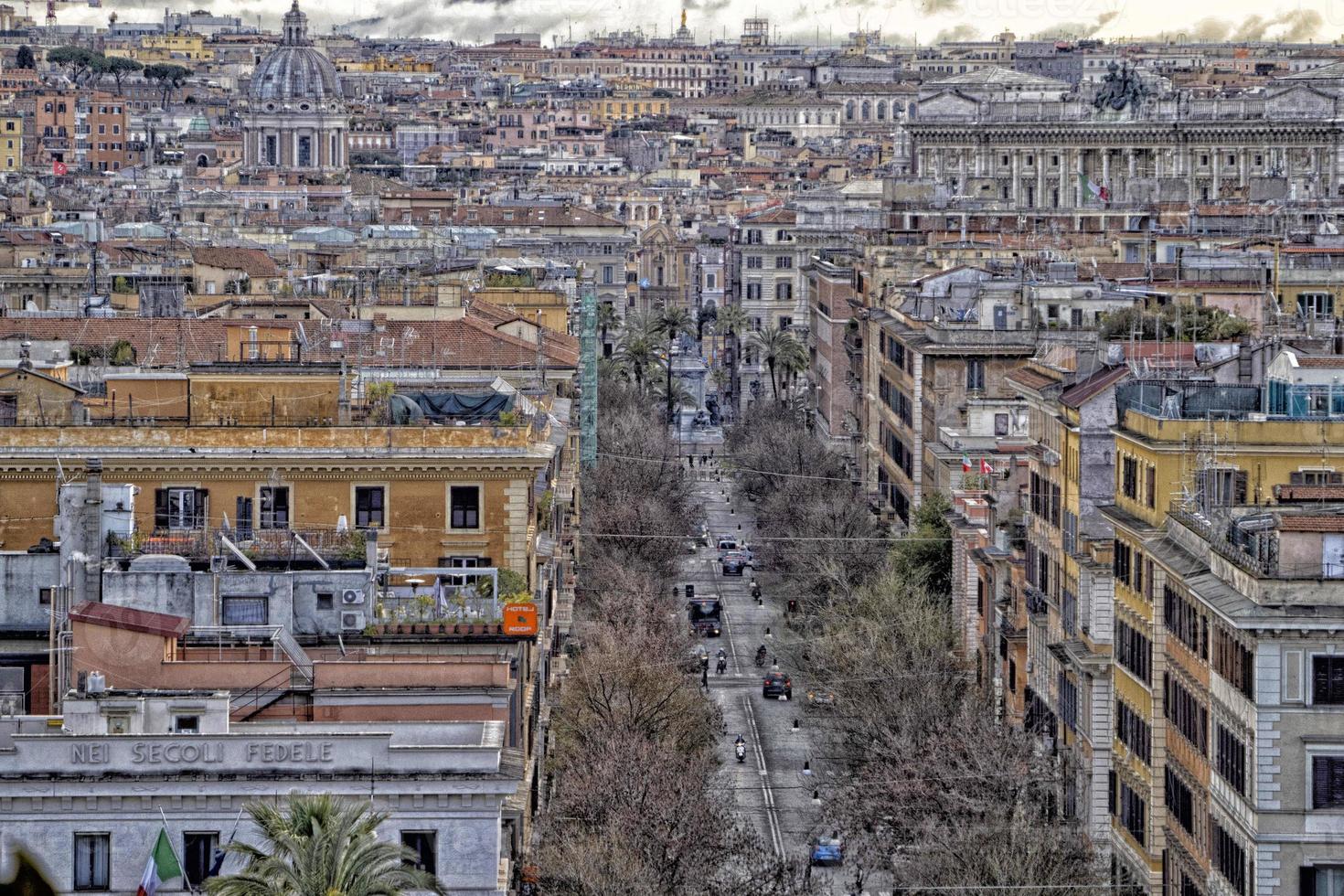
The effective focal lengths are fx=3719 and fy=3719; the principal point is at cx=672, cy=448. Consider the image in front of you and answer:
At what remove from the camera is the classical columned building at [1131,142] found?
17000cm

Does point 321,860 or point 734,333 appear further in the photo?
point 734,333

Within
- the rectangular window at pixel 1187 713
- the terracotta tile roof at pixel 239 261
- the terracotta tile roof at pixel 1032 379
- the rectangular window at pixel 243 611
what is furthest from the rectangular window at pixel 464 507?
the terracotta tile roof at pixel 239 261

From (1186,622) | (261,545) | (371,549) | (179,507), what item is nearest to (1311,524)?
(1186,622)

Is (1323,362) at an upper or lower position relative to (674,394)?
upper

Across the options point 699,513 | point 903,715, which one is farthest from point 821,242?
point 903,715

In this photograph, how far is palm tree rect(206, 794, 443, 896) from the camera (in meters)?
31.4

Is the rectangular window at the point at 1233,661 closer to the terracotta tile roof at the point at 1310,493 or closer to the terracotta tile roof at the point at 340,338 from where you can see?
the terracotta tile roof at the point at 1310,493

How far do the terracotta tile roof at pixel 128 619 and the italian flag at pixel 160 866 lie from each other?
390cm

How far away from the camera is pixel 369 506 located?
160 feet

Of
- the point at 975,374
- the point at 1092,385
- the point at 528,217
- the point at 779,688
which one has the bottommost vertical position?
the point at 779,688

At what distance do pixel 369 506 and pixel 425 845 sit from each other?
13387 millimetres

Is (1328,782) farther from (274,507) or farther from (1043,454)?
(1043,454)

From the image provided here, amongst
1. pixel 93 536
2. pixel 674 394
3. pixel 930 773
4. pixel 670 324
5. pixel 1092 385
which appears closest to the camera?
pixel 93 536

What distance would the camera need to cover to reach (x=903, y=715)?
56375mm
